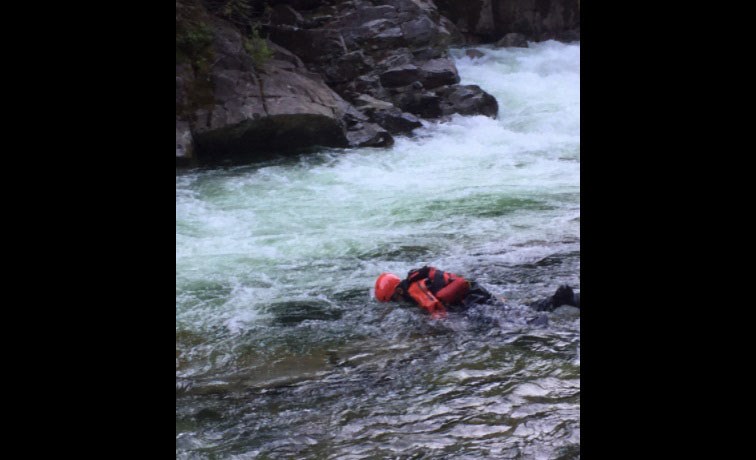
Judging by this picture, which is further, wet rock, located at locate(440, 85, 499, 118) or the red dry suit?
wet rock, located at locate(440, 85, 499, 118)

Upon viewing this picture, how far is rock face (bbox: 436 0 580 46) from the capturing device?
16.8m

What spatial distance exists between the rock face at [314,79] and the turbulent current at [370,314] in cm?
57

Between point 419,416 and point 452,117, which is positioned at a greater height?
point 452,117

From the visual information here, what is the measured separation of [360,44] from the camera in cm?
1375

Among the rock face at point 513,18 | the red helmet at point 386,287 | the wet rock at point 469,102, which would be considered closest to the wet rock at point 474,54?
the rock face at point 513,18

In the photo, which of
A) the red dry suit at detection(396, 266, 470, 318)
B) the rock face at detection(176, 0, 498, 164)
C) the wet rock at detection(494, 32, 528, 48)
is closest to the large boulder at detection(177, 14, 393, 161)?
the rock face at detection(176, 0, 498, 164)

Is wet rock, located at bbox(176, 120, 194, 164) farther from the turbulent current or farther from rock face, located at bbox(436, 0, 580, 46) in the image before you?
rock face, located at bbox(436, 0, 580, 46)

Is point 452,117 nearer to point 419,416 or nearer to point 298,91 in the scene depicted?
point 298,91

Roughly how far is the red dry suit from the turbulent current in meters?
0.12

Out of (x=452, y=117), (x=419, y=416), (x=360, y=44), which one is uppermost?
(x=360, y=44)

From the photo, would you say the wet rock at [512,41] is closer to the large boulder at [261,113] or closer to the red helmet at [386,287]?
the large boulder at [261,113]
